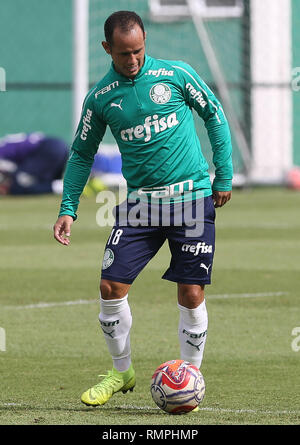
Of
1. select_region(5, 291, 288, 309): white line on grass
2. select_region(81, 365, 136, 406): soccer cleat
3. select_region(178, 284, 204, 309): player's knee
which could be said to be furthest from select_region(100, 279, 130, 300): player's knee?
select_region(5, 291, 288, 309): white line on grass

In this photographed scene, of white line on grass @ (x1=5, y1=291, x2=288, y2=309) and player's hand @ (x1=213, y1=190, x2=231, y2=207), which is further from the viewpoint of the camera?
white line on grass @ (x1=5, y1=291, x2=288, y2=309)

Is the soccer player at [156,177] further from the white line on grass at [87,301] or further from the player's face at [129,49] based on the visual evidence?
the white line on grass at [87,301]

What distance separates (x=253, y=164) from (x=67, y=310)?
44.2ft

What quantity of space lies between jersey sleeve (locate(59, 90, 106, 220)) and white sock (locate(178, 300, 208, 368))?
2.61 feet

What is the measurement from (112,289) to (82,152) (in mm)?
788

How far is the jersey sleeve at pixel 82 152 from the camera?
5949 millimetres

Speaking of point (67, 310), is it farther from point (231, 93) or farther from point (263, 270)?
point (231, 93)

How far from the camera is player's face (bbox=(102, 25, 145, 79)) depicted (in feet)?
18.4

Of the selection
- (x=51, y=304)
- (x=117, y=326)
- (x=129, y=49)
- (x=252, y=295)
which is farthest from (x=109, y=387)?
(x=252, y=295)

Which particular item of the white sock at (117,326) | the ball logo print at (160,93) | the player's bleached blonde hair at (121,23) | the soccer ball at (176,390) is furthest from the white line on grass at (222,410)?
the player's bleached blonde hair at (121,23)

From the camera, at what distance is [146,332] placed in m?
7.96
